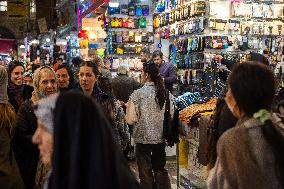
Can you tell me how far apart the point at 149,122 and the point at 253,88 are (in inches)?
172

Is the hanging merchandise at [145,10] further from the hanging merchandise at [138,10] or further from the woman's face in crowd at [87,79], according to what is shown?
the woman's face in crowd at [87,79]

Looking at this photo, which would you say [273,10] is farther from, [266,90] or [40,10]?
[40,10]

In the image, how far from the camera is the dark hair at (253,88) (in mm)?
3023

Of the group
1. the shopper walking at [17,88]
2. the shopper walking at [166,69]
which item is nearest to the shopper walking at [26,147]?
the shopper walking at [17,88]

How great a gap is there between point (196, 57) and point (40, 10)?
3582cm

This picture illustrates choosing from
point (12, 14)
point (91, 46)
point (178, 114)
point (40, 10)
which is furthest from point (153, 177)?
point (40, 10)

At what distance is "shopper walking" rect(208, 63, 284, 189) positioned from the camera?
2.98 meters

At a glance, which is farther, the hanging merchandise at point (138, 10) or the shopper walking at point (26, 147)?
the hanging merchandise at point (138, 10)

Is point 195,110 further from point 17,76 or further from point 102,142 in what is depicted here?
point 102,142

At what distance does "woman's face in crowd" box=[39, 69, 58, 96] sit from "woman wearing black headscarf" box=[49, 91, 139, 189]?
326cm

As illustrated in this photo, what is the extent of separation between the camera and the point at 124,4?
15133 mm

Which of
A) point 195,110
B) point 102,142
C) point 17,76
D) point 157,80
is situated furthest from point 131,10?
point 102,142

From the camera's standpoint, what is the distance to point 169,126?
24.0ft

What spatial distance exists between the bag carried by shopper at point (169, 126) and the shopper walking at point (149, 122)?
6 centimetres
